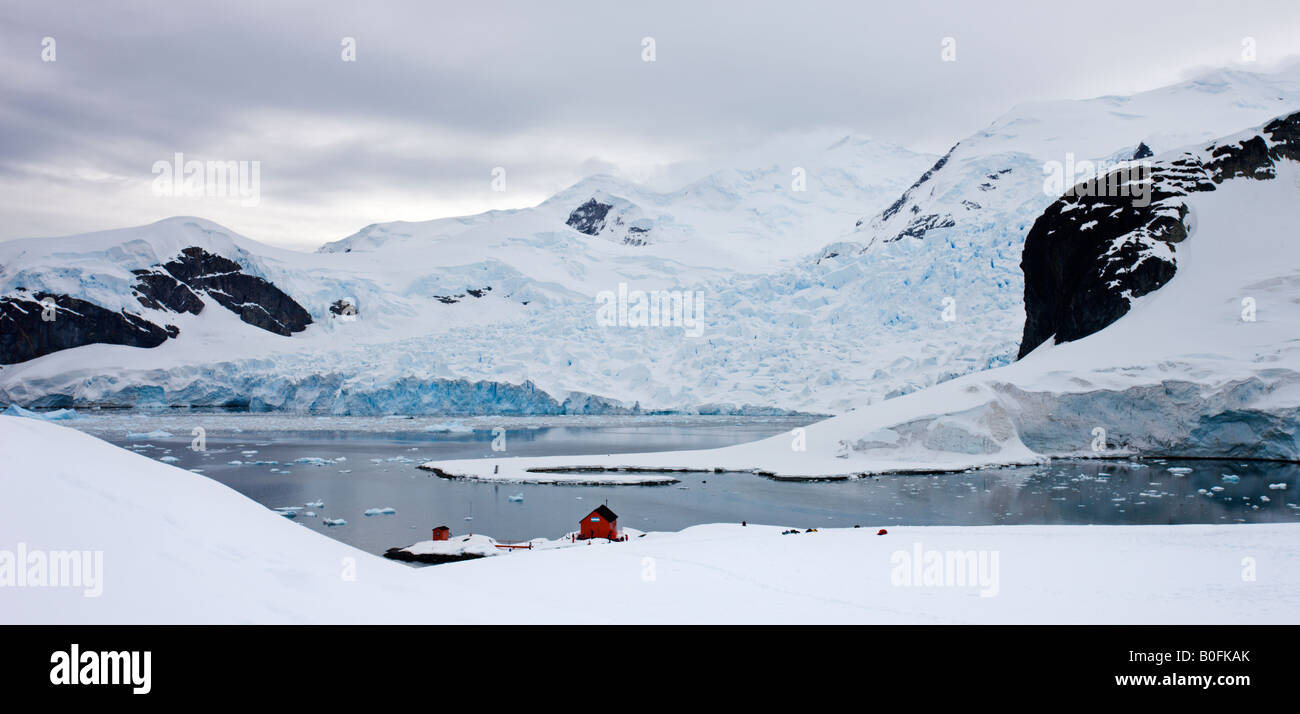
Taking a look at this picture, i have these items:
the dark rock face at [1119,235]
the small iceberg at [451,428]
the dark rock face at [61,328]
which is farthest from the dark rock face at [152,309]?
the dark rock face at [1119,235]

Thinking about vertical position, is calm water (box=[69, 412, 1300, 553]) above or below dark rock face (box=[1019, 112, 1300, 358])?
below

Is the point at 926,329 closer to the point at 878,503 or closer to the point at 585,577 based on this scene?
the point at 878,503

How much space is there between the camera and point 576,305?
2997 inches

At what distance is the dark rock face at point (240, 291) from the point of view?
94875mm

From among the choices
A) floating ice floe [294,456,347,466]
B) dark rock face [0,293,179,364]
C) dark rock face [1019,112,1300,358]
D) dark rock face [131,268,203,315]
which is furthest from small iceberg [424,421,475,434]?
dark rock face [131,268,203,315]

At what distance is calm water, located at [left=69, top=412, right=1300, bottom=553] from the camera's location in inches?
877

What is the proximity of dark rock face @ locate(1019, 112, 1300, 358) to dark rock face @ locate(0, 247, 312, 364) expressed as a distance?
75.9m

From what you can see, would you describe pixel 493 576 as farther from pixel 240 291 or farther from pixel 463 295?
pixel 240 291

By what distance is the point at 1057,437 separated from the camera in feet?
121

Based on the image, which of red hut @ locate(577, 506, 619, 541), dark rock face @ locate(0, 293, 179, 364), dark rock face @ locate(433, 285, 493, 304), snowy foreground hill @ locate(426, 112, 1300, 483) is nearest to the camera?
red hut @ locate(577, 506, 619, 541)

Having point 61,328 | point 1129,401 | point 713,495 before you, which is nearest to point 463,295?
point 61,328

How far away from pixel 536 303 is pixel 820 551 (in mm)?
85511

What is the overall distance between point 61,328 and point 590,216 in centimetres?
10504

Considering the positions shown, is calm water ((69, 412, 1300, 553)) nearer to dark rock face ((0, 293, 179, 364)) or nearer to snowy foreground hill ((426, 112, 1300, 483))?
snowy foreground hill ((426, 112, 1300, 483))
